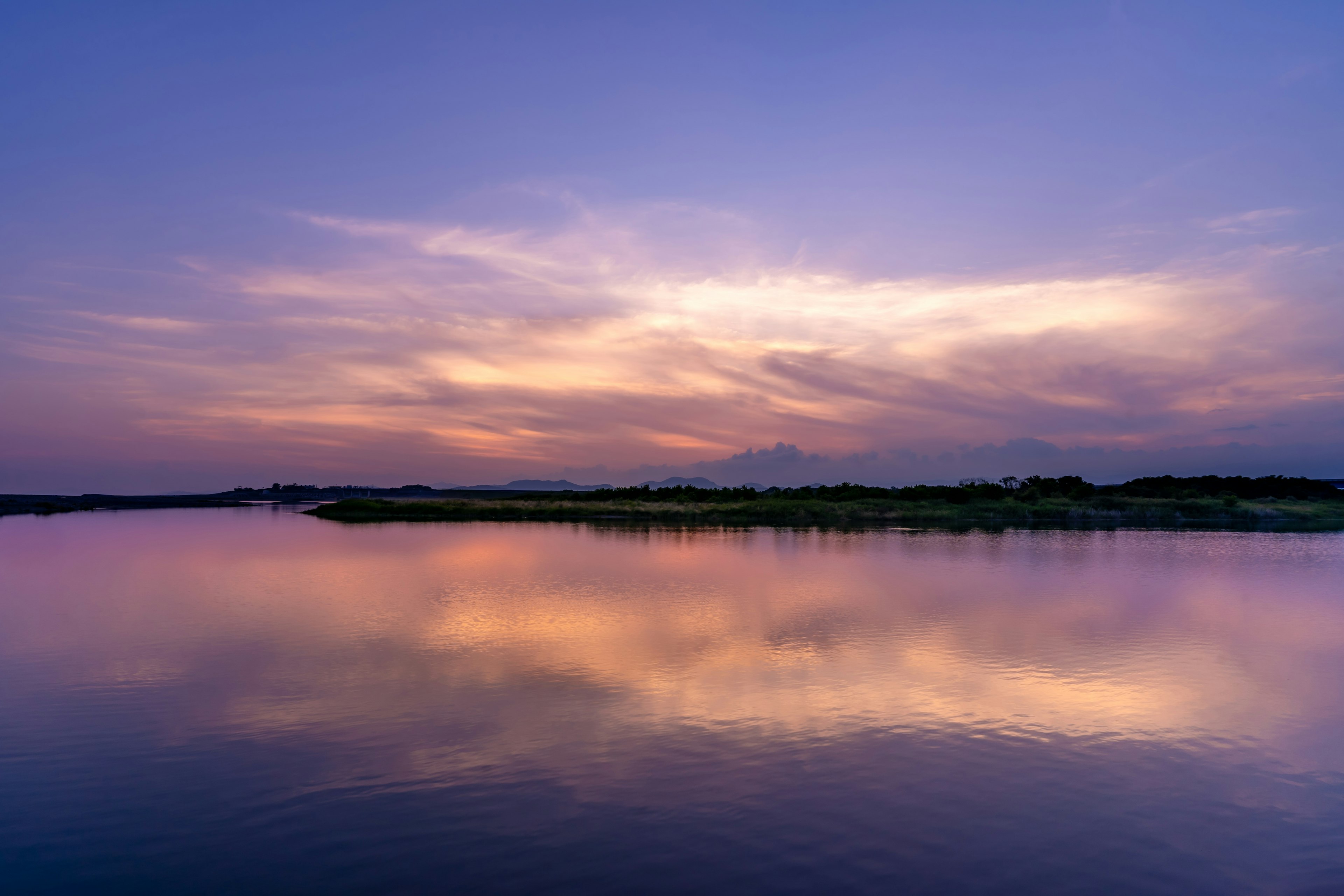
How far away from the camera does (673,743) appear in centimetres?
1012

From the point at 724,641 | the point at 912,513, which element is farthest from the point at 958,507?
the point at 724,641

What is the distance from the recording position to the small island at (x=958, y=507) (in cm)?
6412

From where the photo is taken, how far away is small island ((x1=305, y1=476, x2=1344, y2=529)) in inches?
2525

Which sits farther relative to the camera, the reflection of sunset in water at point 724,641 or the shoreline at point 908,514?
the shoreline at point 908,514

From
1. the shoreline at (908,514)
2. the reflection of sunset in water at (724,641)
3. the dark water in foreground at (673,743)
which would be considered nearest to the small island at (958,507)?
the shoreline at (908,514)

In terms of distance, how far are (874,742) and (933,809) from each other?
196 centimetres

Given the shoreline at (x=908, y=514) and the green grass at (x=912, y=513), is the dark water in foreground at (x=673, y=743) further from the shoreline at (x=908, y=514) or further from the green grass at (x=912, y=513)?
the green grass at (x=912, y=513)

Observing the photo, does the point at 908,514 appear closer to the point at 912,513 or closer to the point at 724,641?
the point at 912,513

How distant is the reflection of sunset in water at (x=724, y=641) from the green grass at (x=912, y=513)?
28.8 m

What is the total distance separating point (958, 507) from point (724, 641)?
59.2 meters

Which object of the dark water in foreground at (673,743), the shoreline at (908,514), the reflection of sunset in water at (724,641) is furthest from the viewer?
the shoreline at (908,514)

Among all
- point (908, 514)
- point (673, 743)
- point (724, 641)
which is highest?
point (908, 514)

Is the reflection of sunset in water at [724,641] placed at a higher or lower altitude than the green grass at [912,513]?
lower

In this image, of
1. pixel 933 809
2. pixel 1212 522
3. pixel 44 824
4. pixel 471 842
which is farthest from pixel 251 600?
pixel 1212 522
